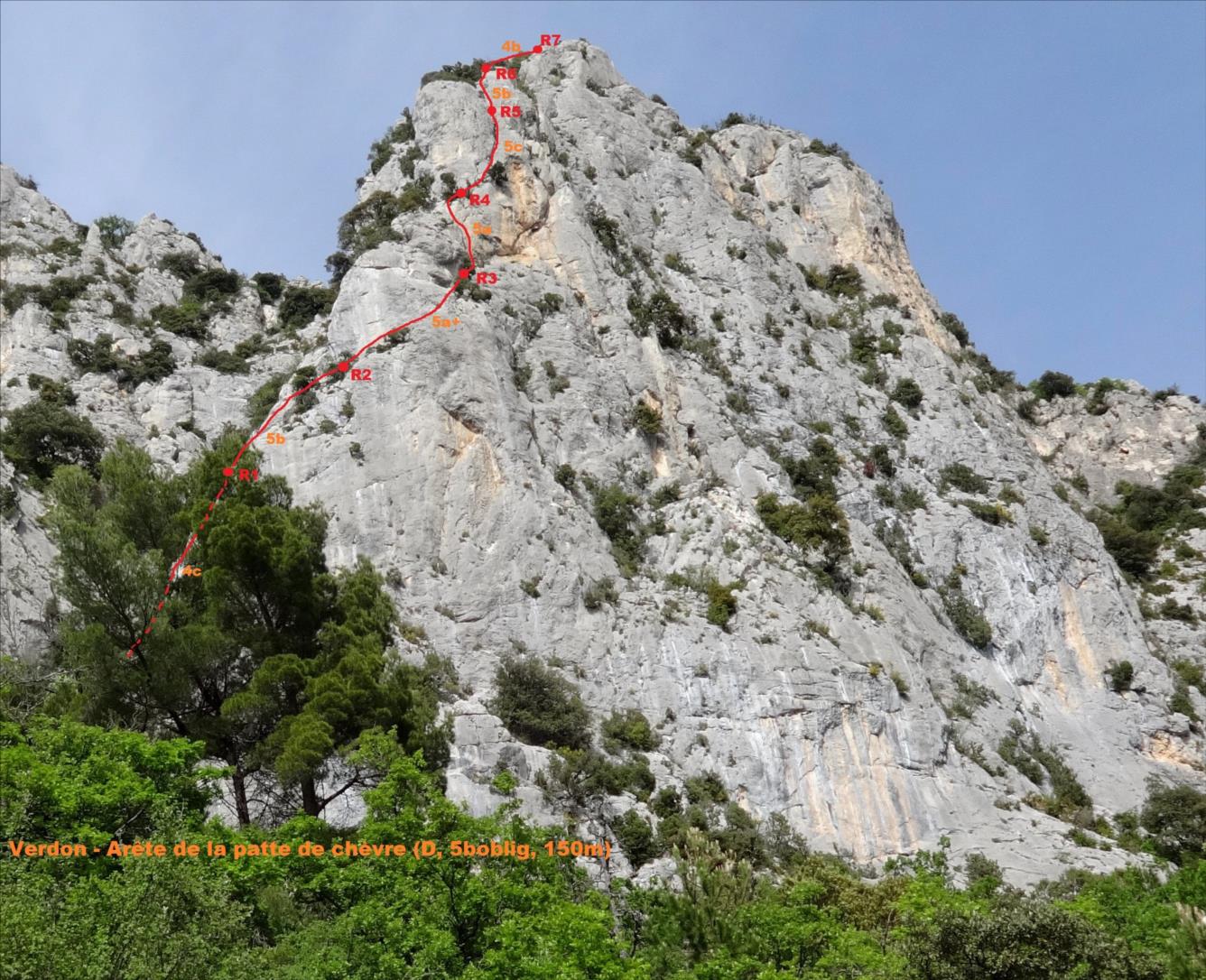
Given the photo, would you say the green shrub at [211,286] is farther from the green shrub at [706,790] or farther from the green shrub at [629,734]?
the green shrub at [706,790]

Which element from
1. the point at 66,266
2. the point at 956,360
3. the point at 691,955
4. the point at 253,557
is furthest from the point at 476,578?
the point at 956,360

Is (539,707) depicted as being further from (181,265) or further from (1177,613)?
(181,265)

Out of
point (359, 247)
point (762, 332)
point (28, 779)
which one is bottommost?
point (28, 779)

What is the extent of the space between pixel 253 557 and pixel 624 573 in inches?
603

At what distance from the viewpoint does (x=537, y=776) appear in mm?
26391

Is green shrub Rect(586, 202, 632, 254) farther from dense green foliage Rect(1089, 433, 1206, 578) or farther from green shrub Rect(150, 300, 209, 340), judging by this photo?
dense green foliage Rect(1089, 433, 1206, 578)

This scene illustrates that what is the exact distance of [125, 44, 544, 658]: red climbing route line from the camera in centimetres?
2204

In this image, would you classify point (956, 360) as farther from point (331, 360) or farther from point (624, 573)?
point (331, 360)

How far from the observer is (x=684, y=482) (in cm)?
3994

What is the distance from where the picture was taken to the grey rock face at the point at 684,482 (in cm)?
3042

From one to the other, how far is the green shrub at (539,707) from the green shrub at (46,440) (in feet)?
60.8

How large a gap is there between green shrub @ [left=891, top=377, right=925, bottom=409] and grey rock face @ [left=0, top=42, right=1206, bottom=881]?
0.55 meters

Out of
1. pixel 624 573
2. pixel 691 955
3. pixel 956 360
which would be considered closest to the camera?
pixel 691 955

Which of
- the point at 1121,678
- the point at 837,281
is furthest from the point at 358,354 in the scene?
the point at 1121,678
